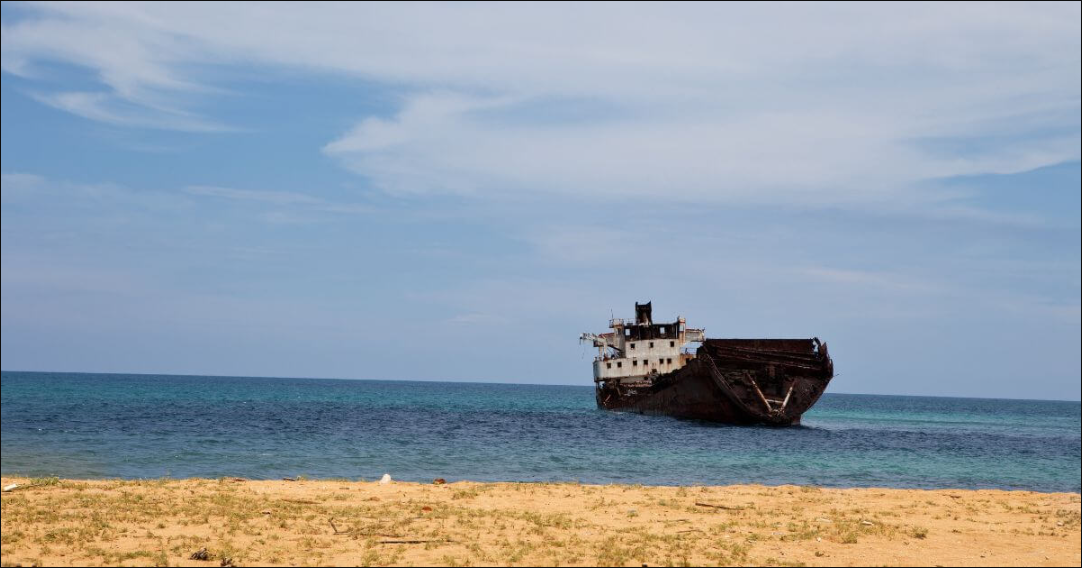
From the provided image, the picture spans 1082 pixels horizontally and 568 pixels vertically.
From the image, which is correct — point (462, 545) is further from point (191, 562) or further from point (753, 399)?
point (753, 399)

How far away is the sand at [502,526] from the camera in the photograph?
11.5m

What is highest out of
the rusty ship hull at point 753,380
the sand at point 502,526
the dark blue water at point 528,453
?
the rusty ship hull at point 753,380

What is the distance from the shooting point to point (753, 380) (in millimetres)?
48875

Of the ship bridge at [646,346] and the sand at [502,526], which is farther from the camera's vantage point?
the ship bridge at [646,346]

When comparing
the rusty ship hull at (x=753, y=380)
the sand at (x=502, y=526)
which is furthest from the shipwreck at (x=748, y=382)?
the sand at (x=502, y=526)

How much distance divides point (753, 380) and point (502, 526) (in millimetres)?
37535

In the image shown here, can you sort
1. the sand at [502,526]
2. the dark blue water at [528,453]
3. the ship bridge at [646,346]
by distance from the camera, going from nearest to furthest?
the sand at [502,526]
the dark blue water at [528,453]
the ship bridge at [646,346]

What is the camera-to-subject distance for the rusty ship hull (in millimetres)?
48094

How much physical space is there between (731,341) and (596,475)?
27.3 m

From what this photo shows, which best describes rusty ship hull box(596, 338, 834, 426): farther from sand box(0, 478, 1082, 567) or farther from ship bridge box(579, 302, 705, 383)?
sand box(0, 478, 1082, 567)

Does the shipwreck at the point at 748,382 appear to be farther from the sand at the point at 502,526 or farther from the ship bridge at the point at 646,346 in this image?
the sand at the point at 502,526

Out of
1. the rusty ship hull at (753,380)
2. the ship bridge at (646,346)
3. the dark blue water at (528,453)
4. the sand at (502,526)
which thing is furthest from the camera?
the ship bridge at (646,346)

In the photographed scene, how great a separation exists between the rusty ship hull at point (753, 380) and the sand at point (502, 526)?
2932 cm

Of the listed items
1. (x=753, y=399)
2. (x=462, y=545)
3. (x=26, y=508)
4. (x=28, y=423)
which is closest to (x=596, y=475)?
(x=462, y=545)
